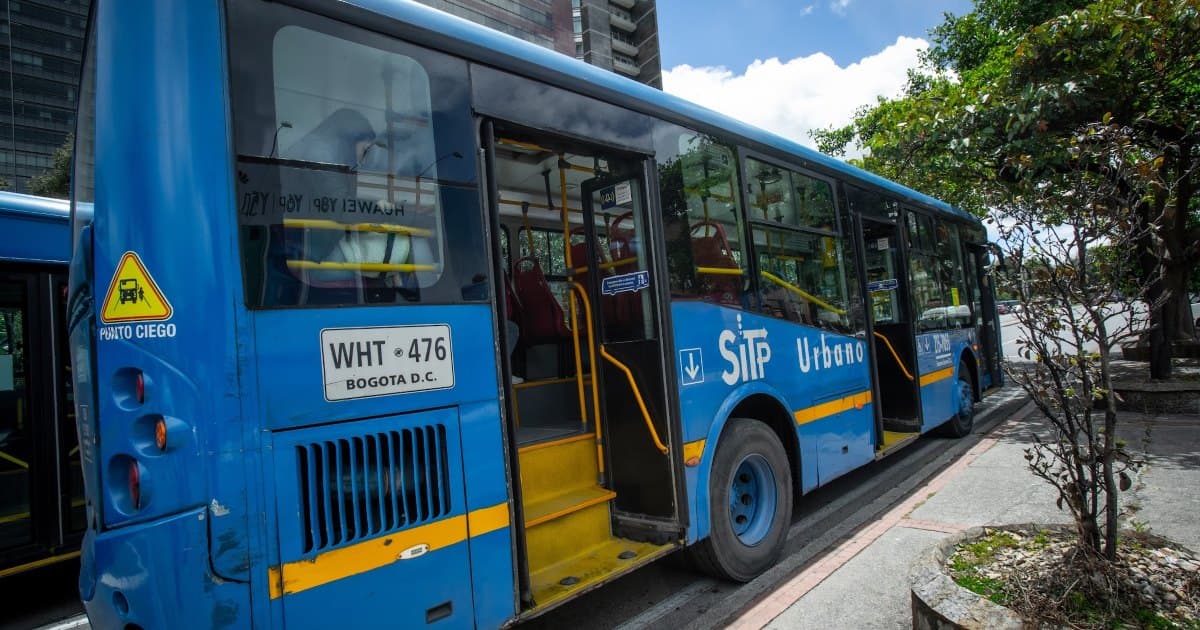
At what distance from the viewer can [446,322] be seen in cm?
265

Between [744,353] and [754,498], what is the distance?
1037mm

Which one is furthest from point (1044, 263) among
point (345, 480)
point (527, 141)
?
point (345, 480)

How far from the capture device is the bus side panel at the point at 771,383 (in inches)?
148

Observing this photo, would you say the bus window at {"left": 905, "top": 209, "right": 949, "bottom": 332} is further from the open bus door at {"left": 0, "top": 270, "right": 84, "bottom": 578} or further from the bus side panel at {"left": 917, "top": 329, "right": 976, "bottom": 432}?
the open bus door at {"left": 0, "top": 270, "right": 84, "bottom": 578}

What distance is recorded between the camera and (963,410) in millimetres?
8047

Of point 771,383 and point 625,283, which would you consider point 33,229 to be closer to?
point 625,283

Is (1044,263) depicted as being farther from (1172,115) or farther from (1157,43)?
(1172,115)

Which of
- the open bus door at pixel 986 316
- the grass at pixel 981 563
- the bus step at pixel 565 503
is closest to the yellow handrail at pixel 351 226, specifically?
the bus step at pixel 565 503

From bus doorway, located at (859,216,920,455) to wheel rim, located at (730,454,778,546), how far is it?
2848 millimetres

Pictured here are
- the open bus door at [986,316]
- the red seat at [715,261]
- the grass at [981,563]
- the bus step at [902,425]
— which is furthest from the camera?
the open bus door at [986,316]

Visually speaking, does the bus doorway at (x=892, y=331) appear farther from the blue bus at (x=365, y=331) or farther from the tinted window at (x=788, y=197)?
the blue bus at (x=365, y=331)

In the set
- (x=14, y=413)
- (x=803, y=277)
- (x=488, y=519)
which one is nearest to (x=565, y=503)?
(x=488, y=519)

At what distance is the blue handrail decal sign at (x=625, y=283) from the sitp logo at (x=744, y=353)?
0.68 m

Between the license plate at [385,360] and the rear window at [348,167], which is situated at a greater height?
the rear window at [348,167]
